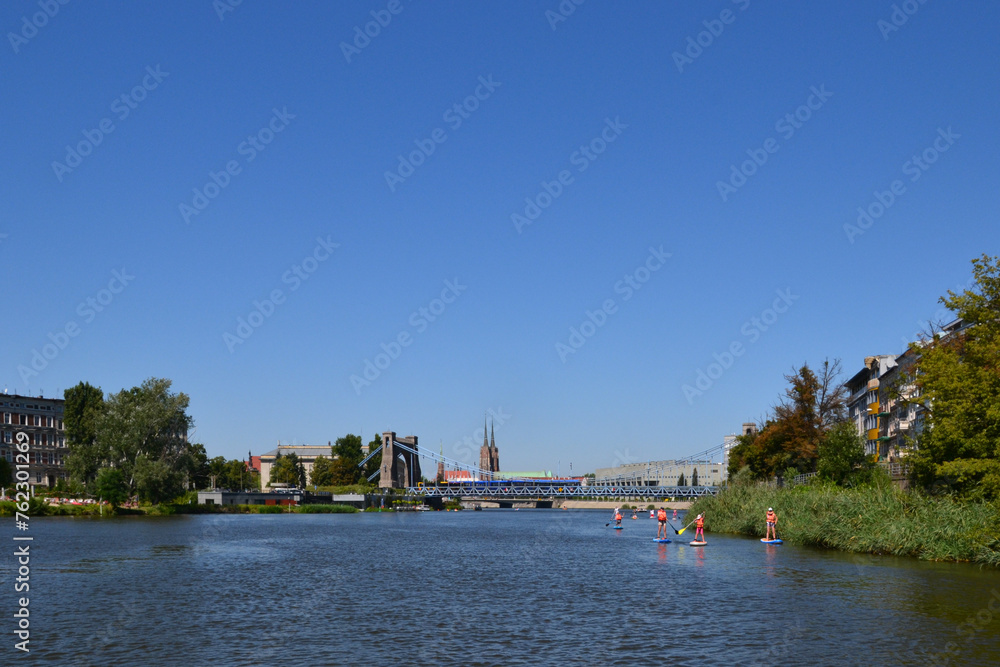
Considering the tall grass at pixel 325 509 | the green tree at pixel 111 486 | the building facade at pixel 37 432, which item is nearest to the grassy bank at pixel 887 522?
the green tree at pixel 111 486

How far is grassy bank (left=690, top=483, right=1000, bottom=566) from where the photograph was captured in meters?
44.1

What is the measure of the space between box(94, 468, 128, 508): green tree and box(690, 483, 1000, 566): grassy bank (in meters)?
79.0

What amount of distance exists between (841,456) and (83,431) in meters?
109

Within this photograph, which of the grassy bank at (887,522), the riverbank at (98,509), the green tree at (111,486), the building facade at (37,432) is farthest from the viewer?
the building facade at (37,432)

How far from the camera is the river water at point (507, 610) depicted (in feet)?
77.2

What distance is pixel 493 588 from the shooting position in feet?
127

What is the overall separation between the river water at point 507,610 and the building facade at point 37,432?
11696 cm

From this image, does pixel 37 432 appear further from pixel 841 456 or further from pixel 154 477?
pixel 841 456

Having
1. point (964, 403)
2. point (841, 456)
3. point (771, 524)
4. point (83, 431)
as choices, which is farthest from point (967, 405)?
point (83, 431)

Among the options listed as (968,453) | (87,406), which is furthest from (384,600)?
(87,406)

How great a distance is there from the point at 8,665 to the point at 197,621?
739cm

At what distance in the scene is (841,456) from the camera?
7531cm

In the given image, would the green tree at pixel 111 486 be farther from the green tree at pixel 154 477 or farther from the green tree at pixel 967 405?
the green tree at pixel 967 405

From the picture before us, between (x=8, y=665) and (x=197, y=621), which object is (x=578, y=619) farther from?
(x=8, y=665)
